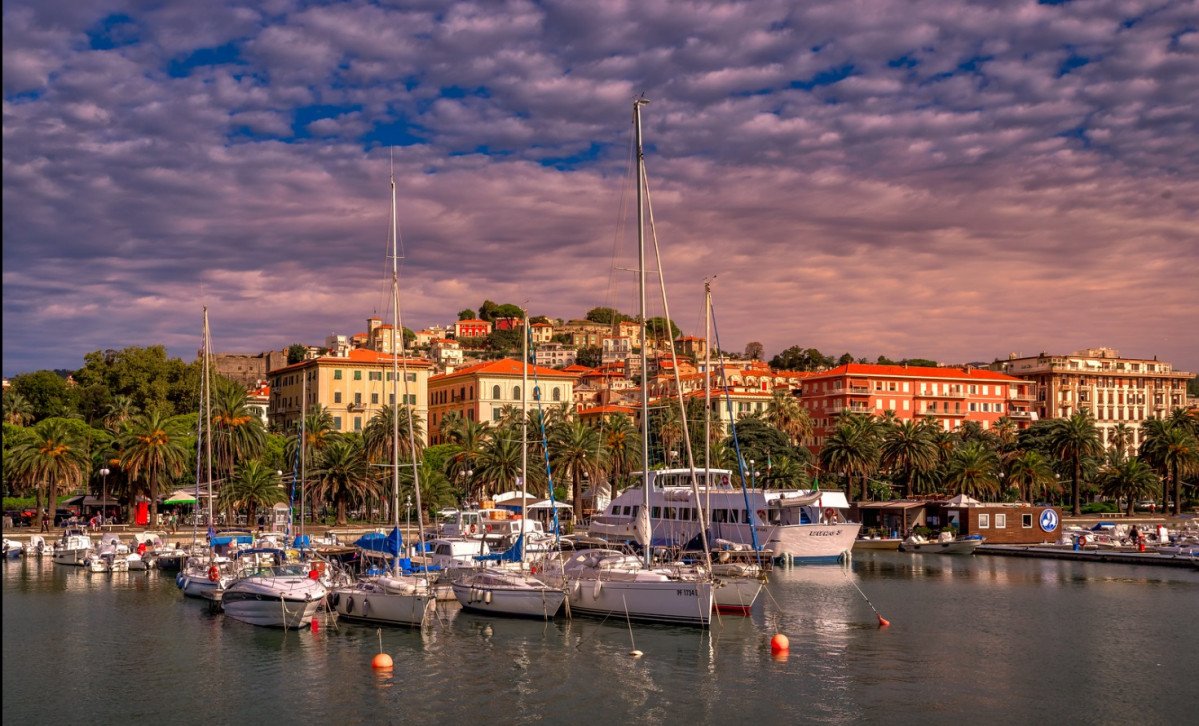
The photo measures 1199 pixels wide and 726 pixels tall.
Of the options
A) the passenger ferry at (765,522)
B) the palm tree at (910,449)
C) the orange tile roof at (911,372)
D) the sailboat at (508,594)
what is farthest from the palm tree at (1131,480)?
the sailboat at (508,594)

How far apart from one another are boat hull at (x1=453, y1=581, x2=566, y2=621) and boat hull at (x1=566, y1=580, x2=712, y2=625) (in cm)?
82

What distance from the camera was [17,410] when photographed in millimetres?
124688

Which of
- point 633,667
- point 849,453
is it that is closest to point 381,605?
→ point 633,667

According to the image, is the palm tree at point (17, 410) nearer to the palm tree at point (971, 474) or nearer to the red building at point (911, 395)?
the palm tree at point (971, 474)

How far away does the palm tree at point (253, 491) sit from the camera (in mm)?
Result: 84000

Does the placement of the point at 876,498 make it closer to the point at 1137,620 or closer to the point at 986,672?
the point at 1137,620

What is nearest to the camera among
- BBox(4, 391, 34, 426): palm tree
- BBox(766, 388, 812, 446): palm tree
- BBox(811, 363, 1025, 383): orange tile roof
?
BBox(4, 391, 34, 426): palm tree

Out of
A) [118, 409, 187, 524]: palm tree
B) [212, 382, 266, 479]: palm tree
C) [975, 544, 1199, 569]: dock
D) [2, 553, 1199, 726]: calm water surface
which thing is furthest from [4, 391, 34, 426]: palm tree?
[975, 544, 1199, 569]: dock

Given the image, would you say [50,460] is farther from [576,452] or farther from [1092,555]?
[1092,555]

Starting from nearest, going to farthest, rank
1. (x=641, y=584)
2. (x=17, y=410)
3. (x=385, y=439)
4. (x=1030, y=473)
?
(x=641, y=584), (x=385, y=439), (x=1030, y=473), (x=17, y=410)

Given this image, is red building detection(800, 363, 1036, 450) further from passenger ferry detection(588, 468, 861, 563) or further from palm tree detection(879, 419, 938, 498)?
passenger ferry detection(588, 468, 861, 563)

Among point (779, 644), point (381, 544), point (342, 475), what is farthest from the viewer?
point (342, 475)

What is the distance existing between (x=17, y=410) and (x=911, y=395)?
126384 millimetres

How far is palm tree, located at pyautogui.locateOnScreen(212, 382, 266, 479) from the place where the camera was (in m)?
90.5
